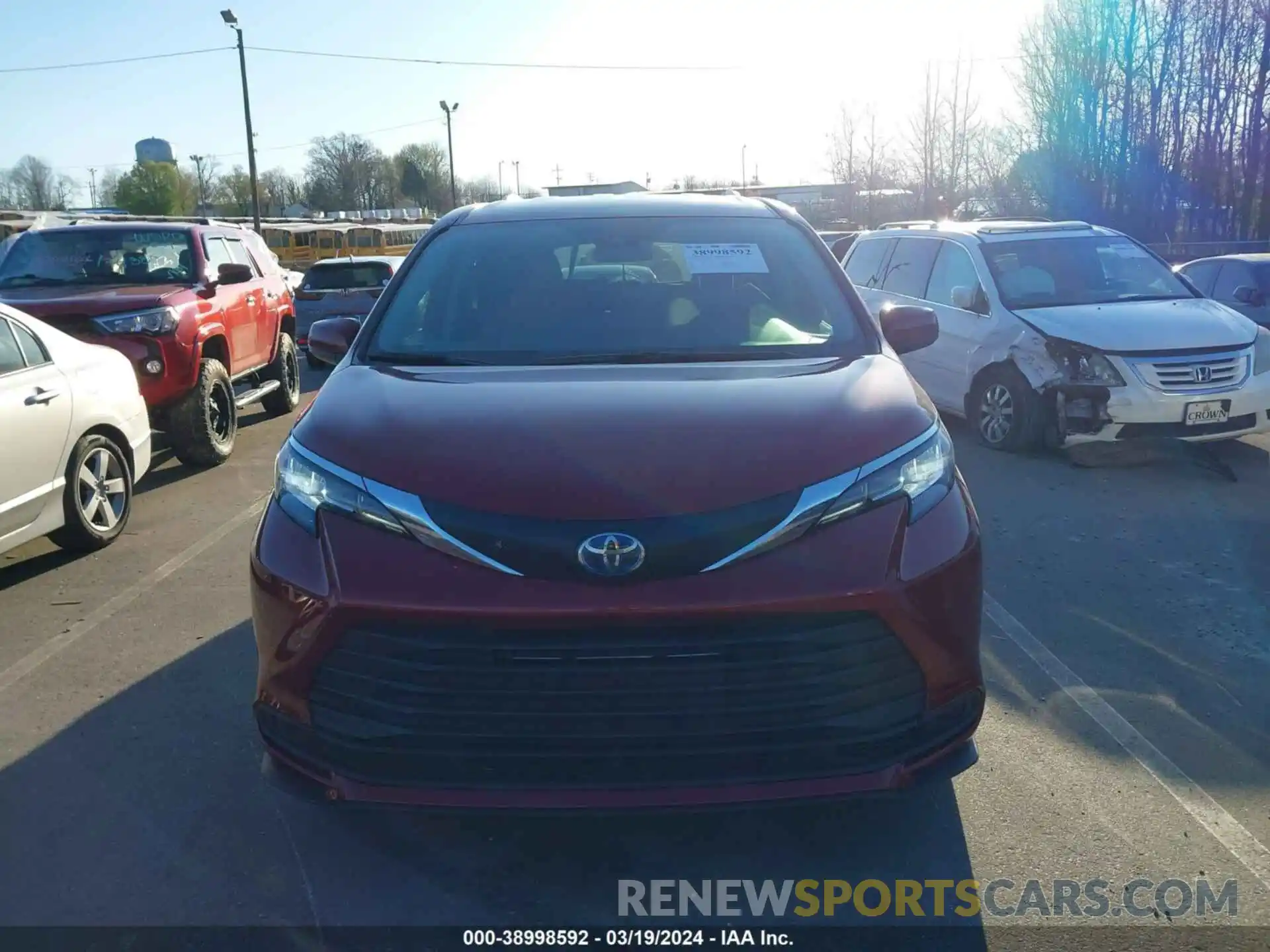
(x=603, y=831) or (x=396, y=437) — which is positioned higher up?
(x=396, y=437)

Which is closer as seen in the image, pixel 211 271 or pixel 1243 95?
pixel 211 271

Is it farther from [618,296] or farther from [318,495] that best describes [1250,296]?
[318,495]

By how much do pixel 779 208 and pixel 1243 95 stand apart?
92.8ft

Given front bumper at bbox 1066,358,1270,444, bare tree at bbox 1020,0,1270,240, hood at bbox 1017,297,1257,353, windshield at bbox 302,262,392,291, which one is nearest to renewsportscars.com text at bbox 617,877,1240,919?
front bumper at bbox 1066,358,1270,444

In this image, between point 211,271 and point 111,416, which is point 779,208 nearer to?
point 111,416

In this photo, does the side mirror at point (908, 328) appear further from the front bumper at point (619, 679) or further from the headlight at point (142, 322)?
the headlight at point (142, 322)

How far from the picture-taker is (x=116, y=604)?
528 centimetres

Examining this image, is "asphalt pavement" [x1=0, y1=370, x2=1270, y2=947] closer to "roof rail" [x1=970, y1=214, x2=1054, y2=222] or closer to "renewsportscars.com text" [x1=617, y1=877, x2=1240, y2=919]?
"renewsportscars.com text" [x1=617, y1=877, x2=1240, y2=919]

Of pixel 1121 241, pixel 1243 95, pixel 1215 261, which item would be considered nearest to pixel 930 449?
pixel 1121 241

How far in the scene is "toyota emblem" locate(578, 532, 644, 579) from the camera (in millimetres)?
2488

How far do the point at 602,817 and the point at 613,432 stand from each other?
0.95 metres

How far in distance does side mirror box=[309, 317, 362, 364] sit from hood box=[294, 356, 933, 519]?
0.88m

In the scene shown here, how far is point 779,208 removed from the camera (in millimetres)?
4543

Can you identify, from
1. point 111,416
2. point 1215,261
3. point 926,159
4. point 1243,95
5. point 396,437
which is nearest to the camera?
point 396,437
